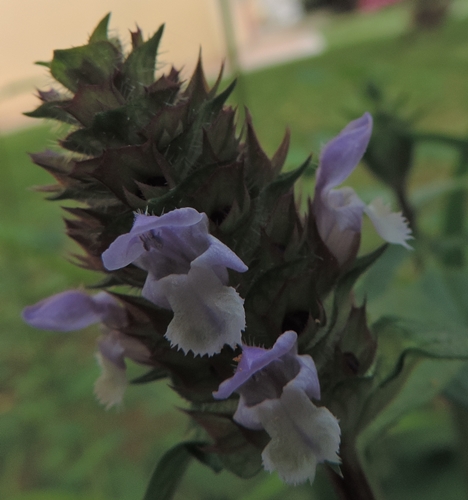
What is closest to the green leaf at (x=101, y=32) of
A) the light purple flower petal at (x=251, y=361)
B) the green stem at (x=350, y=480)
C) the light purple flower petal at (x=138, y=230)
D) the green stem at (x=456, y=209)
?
the light purple flower petal at (x=138, y=230)

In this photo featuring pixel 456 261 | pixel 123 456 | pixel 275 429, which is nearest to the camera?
pixel 275 429

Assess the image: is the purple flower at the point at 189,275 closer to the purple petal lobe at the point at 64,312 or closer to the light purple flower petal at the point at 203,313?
the light purple flower petal at the point at 203,313

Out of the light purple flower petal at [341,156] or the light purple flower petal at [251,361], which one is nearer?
the light purple flower petal at [251,361]

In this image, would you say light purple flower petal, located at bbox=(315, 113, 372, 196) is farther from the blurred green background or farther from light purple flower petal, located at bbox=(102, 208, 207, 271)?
light purple flower petal, located at bbox=(102, 208, 207, 271)

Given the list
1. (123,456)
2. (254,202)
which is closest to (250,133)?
(254,202)

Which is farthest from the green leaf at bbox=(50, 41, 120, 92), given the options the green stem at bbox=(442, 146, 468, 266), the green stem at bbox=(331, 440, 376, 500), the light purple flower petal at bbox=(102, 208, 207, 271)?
the green stem at bbox=(442, 146, 468, 266)

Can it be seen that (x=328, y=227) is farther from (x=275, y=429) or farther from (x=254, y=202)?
(x=275, y=429)

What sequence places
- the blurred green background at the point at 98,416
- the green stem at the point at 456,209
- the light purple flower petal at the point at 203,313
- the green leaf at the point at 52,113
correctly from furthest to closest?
the green stem at the point at 456,209 → the blurred green background at the point at 98,416 → the green leaf at the point at 52,113 → the light purple flower petal at the point at 203,313
